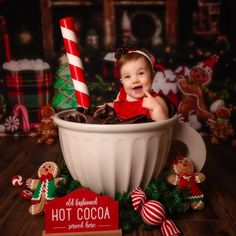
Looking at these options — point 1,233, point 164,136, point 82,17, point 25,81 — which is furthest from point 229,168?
point 82,17

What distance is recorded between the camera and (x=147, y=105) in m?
0.97

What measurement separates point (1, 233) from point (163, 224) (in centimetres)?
43

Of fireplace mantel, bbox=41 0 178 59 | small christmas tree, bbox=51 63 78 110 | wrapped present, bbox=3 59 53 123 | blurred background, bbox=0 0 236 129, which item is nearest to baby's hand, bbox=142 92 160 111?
small christmas tree, bbox=51 63 78 110

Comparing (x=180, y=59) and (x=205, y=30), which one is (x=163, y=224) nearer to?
(x=180, y=59)

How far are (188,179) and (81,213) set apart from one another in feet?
→ 1.14

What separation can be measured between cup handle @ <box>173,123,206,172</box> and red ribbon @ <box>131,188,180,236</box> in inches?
9.5

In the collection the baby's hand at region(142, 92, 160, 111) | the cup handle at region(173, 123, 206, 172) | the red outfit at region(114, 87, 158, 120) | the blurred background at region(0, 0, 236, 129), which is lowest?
the cup handle at region(173, 123, 206, 172)

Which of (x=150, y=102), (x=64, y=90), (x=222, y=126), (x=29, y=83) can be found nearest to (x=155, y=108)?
(x=150, y=102)

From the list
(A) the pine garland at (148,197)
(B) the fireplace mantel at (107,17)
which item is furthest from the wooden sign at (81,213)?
(B) the fireplace mantel at (107,17)

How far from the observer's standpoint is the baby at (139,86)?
3.16 ft

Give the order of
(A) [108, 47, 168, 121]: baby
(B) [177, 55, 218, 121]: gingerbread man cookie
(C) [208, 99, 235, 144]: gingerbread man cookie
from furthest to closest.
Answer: (B) [177, 55, 218, 121]: gingerbread man cookie → (C) [208, 99, 235, 144]: gingerbread man cookie → (A) [108, 47, 168, 121]: baby

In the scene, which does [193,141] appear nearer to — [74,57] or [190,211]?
[190,211]

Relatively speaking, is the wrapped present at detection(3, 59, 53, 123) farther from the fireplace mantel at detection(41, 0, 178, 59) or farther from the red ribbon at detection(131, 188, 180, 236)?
the red ribbon at detection(131, 188, 180, 236)

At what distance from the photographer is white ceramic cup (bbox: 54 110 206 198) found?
89 centimetres
